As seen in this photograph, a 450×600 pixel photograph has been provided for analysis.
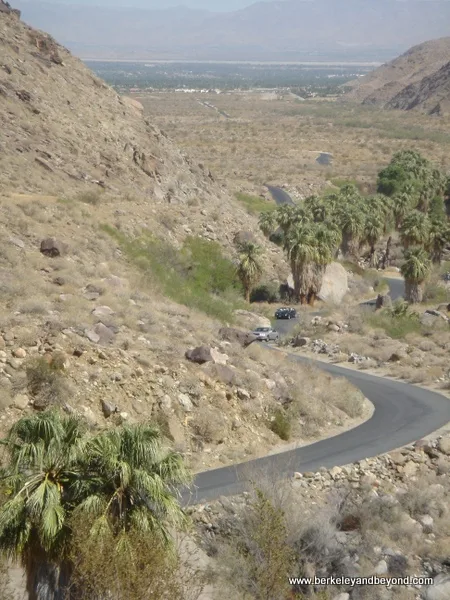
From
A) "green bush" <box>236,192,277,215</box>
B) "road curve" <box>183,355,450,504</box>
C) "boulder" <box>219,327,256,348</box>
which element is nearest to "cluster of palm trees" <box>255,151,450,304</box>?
"green bush" <box>236,192,277,215</box>

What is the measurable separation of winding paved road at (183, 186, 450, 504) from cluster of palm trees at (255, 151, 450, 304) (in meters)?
14.4

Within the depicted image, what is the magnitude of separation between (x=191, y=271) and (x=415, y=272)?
14251mm

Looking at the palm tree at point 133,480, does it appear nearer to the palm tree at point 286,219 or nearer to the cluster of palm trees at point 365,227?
the cluster of palm trees at point 365,227

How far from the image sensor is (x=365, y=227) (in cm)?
6994

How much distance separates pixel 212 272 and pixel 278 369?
21489 mm

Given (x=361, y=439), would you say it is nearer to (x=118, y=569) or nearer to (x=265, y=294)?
(x=118, y=569)

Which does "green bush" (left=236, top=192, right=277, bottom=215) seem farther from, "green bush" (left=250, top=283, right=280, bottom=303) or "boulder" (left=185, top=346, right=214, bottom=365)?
"boulder" (left=185, top=346, right=214, bottom=365)

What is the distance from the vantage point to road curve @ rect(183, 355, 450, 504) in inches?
869

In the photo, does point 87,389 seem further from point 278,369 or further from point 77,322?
point 278,369

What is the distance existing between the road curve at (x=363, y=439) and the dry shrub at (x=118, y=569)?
4231mm

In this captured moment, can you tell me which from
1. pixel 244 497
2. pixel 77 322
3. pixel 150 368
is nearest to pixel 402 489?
pixel 244 497

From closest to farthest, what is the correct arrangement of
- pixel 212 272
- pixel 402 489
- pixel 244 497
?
pixel 244 497 < pixel 402 489 < pixel 212 272

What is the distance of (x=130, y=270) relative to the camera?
42969mm

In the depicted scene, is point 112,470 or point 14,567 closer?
point 112,470
